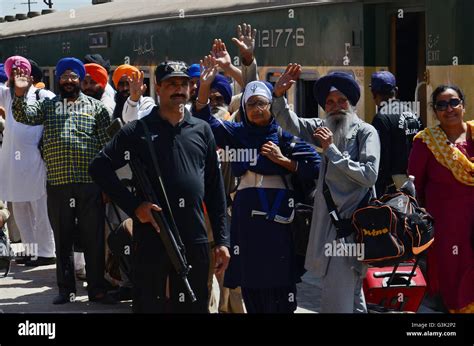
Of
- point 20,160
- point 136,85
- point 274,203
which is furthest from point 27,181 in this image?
point 274,203

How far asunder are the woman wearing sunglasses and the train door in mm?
3158

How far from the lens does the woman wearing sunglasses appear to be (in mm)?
7387

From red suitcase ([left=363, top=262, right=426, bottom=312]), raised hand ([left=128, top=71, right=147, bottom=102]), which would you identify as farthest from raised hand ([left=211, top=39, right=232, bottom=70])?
red suitcase ([left=363, top=262, right=426, bottom=312])

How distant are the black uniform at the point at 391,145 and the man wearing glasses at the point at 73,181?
2009mm

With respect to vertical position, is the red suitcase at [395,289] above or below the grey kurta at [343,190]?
below

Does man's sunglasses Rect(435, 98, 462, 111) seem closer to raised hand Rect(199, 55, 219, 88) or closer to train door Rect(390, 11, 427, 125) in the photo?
raised hand Rect(199, 55, 219, 88)

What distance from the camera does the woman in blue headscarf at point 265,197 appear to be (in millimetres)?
7152

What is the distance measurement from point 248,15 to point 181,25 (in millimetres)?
2287

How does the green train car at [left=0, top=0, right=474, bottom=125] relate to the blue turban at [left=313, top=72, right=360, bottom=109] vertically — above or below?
above

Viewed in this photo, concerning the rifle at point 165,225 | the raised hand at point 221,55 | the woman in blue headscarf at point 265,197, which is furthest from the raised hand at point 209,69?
the rifle at point 165,225

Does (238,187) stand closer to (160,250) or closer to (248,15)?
(160,250)

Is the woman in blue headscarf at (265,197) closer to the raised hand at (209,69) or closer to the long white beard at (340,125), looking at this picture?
the raised hand at (209,69)

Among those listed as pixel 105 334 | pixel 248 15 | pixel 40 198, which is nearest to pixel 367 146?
pixel 105 334

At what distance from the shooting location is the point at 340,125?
7.02m
